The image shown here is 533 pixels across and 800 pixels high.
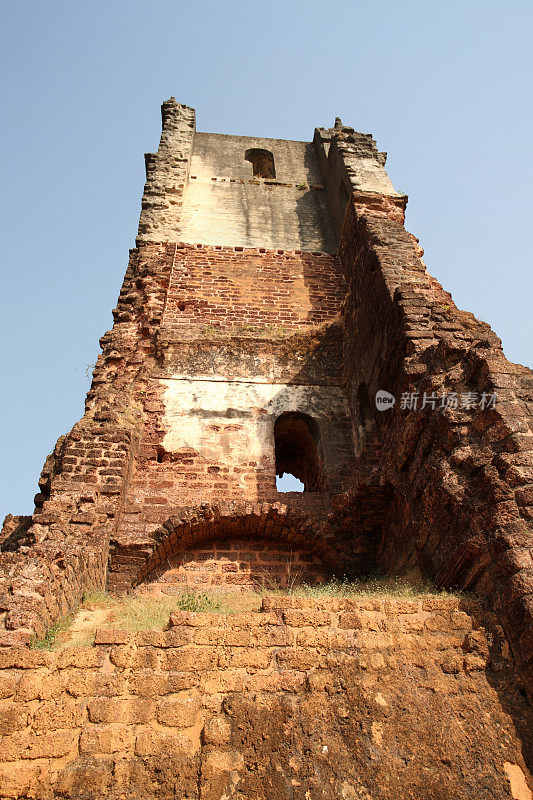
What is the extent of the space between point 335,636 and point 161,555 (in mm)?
2817

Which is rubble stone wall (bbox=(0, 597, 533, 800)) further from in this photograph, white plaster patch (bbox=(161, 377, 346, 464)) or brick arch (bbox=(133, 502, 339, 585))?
white plaster patch (bbox=(161, 377, 346, 464))

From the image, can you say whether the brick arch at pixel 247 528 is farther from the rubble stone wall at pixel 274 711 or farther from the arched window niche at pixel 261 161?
the arched window niche at pixel 261 161

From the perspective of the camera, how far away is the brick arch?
580 centimetres

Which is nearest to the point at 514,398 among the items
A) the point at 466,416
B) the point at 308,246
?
the point at 466,416

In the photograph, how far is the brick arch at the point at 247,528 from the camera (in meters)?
5.80

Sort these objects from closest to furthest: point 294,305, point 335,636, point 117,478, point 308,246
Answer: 1. point 335,636
2. point 117,478
3. point 294,305
4. point 308,246

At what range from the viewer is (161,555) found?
5781mm

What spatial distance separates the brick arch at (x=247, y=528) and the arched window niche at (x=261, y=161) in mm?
9611

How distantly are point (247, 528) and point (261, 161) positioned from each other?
33.8 feet

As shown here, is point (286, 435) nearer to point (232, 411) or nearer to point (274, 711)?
point (232, 411)

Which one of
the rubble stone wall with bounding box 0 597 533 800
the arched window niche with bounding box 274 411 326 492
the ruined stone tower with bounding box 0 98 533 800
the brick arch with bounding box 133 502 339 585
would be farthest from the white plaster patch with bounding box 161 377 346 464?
the rubble stone wall with bounding box 0 597 533 800

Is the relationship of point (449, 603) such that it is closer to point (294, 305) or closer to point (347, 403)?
point (347, 403)

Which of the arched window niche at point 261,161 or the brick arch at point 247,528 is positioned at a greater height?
the arched window niche at point 261,161

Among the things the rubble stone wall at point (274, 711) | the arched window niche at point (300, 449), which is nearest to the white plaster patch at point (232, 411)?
the arched window niche at point (300, 449)
